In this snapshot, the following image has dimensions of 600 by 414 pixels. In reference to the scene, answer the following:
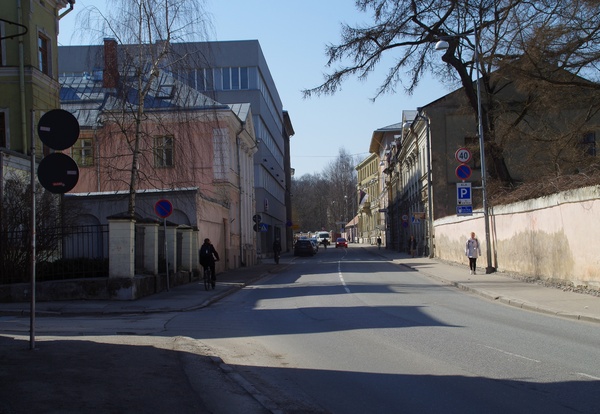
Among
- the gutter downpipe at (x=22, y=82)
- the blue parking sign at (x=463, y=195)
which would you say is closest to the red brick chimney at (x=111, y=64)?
the gutter downpipe at (x=22, y=82)

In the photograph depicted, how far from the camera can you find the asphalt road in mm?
6672

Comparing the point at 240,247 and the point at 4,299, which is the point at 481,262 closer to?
the point at 240,247

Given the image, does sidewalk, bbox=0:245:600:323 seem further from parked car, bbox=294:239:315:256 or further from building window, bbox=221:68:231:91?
parked car, bbox=294:239:315:256

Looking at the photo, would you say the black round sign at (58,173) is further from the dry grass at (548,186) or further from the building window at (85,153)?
the building window at (85,153)

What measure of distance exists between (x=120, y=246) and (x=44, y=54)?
12.7 meters

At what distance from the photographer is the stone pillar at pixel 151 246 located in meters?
21.0

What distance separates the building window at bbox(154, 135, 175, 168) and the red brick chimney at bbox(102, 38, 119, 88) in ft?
8.08

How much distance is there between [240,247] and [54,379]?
1327 inches

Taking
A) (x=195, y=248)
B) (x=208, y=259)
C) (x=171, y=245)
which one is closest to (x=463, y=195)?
(x=208, y=259)

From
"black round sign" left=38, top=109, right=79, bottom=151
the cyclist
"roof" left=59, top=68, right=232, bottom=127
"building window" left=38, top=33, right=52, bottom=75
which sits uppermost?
"building window" left=38, top=33, right=52, bottom=75

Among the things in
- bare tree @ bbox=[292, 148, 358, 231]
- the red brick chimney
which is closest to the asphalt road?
the red brick chimney

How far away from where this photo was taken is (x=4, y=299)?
17750 millimetres

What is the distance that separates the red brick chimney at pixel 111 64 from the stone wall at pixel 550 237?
1418cm

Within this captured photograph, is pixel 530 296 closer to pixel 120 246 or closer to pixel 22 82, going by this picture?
pixel 120 246
